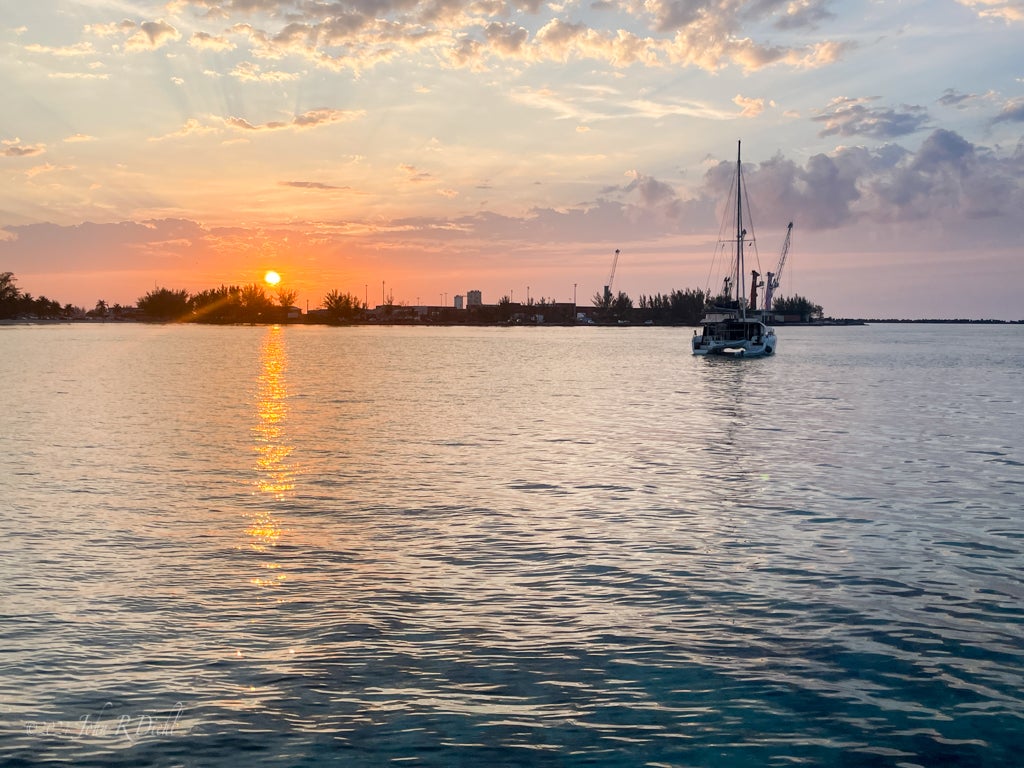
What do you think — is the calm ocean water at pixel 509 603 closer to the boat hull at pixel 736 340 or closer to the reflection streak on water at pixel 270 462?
the reflection streak on water at pixel 270 462

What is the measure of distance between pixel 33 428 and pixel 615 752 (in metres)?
38.0

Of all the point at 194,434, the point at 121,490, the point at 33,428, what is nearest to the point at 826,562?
the point at 121,490

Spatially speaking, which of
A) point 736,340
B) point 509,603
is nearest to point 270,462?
point 509,603

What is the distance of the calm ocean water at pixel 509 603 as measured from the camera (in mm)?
10680

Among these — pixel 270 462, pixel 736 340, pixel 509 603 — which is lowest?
pixel 270 462

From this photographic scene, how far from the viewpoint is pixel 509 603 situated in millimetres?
15352

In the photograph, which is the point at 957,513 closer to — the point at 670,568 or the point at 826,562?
the point at 826,562

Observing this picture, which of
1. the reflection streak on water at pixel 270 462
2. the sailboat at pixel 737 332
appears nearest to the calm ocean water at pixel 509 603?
the reflection streak on water at pixel 270 462

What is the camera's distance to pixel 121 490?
26.1 meters

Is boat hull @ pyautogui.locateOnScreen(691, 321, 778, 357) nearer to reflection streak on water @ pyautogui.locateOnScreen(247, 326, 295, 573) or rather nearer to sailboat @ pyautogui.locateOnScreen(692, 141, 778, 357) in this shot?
sailboat @ pyautogui.locateOnScreen(692, 141, 778, 357)

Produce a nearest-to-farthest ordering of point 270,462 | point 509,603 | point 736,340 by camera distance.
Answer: point 509,603 → point 270,462 → point 736,340

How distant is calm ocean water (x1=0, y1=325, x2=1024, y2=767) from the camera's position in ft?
35.0

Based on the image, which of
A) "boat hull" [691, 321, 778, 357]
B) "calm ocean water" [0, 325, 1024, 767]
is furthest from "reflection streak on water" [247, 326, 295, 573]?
"boat hull" [691, 321, 778, 357]

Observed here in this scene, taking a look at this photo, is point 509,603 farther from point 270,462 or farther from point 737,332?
point 737,332
